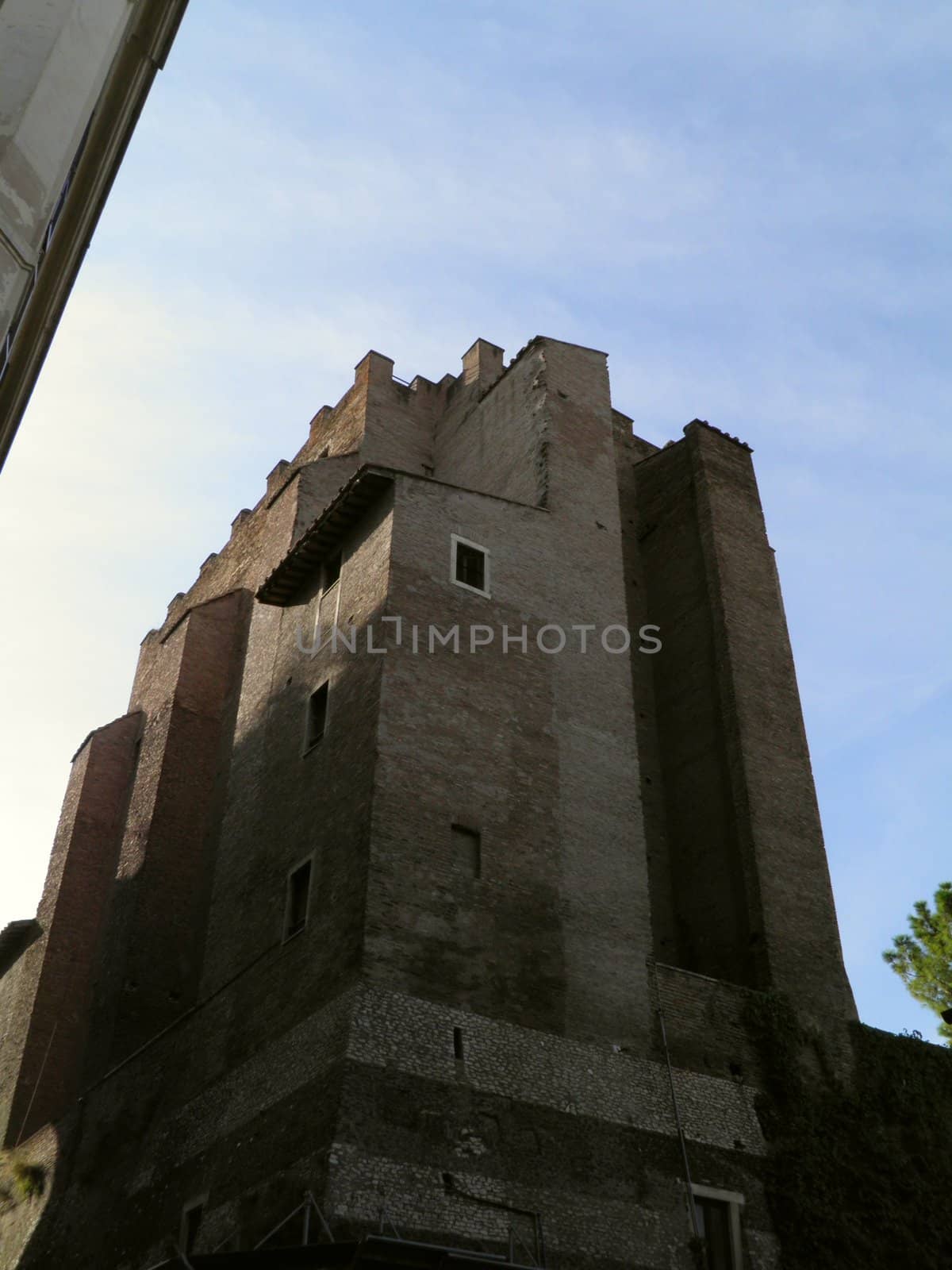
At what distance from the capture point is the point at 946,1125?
19641mm

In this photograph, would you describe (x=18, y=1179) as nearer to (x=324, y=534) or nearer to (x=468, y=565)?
(x=324, y=534)

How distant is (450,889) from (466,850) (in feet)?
2.43

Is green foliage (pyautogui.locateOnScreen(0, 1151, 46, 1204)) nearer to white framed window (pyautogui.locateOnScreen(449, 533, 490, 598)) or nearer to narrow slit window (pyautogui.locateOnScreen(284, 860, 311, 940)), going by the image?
narrow slit window (pyautogui.locateOnScreen(284, 860, 311, 940))

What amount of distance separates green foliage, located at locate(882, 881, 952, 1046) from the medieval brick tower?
13.2ft

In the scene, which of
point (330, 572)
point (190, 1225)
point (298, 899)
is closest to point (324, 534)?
point (330, 572)

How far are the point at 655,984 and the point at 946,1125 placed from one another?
4.68m

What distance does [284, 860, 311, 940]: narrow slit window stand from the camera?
18.8 metres

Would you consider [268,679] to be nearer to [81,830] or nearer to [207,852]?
[207,852]

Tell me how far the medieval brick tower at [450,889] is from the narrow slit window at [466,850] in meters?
0.06

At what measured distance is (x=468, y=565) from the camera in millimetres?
21922

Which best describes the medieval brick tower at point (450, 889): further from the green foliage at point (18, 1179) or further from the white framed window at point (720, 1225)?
the green foliage at point (18, 1179)

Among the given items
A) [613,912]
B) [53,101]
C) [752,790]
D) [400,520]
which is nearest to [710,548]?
[752,790]

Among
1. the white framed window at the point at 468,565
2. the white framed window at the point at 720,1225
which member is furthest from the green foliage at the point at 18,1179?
the white framed window at the point at 468,565

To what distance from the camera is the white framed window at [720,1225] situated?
668 inches
